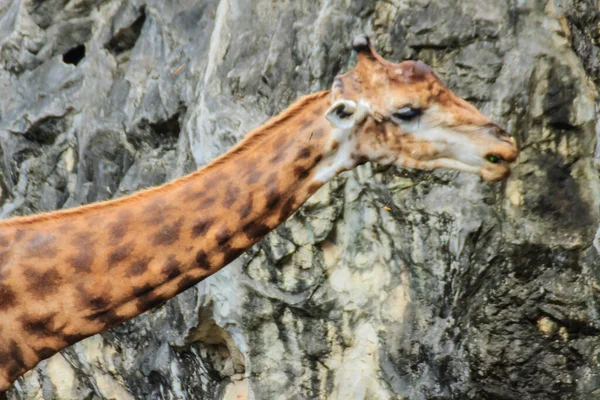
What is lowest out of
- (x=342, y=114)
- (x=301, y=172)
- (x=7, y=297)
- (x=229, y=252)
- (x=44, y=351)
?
(x=44, y=351)

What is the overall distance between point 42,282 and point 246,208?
3.02 feet

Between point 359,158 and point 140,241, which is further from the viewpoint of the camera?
point 359,158

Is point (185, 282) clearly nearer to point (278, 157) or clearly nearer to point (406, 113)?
point (278, 157)

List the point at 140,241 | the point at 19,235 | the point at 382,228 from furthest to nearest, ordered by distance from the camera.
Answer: the point at 382,228, the point at 19,235, the point at 140,241

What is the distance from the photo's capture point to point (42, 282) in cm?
354

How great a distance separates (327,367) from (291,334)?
0.30m

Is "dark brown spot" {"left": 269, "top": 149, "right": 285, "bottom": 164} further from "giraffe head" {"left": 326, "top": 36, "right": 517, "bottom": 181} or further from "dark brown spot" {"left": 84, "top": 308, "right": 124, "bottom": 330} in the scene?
"dark brown spot" {"left": 84, "top": 308, "right": 124, "bottom": 330}

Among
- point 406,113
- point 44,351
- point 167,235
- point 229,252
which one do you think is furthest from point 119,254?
point 406,113

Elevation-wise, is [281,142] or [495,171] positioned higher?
[281,142]

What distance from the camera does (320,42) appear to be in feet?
15.9

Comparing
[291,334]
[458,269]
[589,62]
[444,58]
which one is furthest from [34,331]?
[589,62]

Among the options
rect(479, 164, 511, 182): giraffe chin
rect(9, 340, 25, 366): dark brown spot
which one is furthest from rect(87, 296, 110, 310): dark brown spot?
rect(479, 164, 511, 182): giraffe chin

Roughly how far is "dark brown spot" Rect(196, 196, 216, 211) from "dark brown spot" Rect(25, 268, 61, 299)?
67cm

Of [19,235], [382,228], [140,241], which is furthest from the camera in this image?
[382,228]
